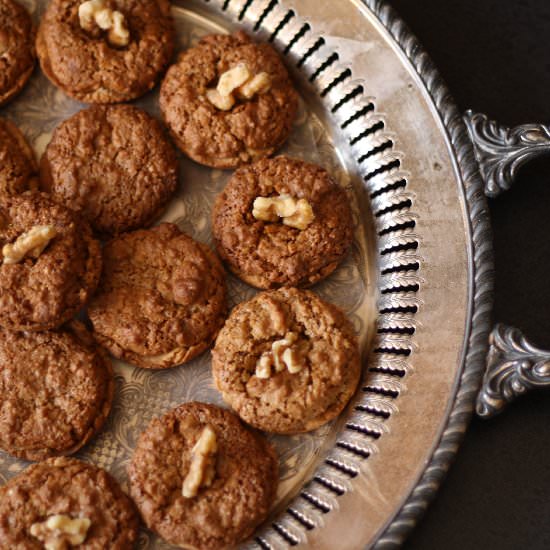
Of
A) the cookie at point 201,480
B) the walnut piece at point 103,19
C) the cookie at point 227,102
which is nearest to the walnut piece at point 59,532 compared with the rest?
the cookie at point 201,480

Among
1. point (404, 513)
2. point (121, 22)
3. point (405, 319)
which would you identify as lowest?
point (404, 513)

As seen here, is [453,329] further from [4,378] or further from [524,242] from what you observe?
[4,378]

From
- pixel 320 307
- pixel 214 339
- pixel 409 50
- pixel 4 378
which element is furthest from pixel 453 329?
pixel 4 378

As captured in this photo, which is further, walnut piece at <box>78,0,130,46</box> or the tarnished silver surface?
walnut piece at <box>78,0,130,46</box>

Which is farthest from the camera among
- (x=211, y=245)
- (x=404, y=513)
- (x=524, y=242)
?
(x=524, y=242)

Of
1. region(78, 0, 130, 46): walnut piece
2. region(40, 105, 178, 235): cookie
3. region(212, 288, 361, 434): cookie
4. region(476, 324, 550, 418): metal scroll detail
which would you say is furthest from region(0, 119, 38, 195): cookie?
region(476, 324, 550, 418): metal scroll detail

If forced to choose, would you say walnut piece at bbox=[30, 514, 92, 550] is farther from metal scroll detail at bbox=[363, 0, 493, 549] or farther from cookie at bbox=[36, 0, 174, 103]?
cookie at bbox=[36, 0, 174, 103]
